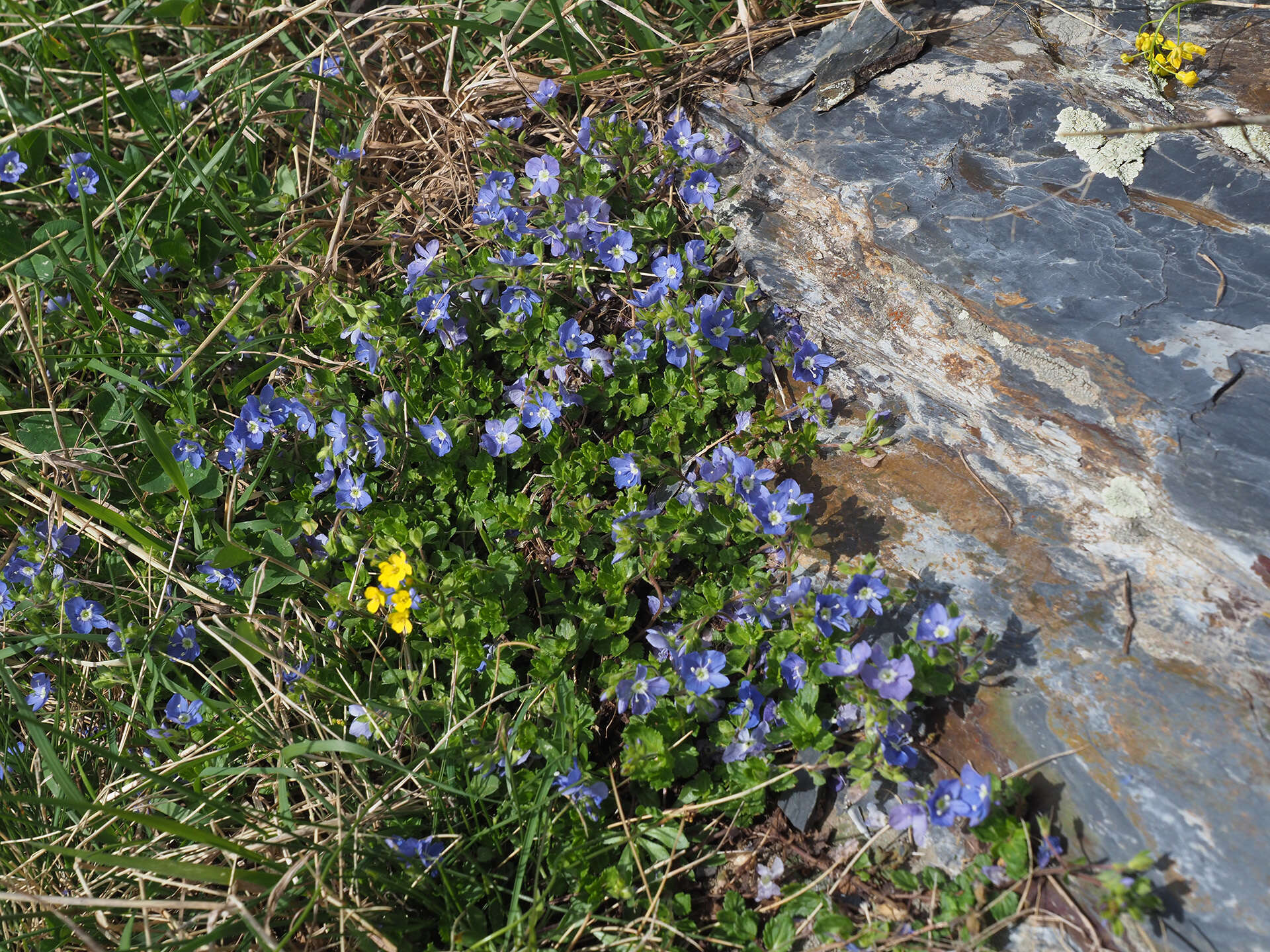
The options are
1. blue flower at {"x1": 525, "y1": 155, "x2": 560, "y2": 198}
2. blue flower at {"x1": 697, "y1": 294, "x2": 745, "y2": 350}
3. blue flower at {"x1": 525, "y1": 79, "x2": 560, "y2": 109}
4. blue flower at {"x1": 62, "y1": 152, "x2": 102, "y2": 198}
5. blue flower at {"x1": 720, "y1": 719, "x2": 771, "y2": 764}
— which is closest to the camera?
blue flower at {"x1": 720, "y1": 719, "x2": 771, "y2": 764}

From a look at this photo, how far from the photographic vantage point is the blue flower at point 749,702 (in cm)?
254

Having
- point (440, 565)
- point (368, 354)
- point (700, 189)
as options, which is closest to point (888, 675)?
point (440, 565)

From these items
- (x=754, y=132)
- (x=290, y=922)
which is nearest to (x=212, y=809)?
(x=290, y=922)

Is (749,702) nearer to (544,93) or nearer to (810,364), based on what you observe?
(810,364)

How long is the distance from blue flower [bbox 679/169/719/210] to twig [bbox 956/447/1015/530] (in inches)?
54.7

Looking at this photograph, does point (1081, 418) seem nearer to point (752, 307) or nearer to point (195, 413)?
point (752, 307)

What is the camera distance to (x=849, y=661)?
7.79 ft

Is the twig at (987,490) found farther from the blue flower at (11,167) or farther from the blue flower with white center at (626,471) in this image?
the blue flower at (11,167)

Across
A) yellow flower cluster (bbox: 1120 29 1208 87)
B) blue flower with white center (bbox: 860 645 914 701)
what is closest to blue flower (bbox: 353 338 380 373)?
blue flower with white center (bbox: 860 645 914 701)

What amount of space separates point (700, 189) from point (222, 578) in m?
2.30

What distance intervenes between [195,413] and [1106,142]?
3489 millimetres

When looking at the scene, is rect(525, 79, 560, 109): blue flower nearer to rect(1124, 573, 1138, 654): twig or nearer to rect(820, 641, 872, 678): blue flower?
rect(820, 641, 872, 678): blue flower

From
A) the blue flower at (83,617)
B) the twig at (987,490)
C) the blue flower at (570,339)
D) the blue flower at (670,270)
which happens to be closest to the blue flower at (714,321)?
the blue flower at (670,270)

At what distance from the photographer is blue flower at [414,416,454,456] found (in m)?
3.11
